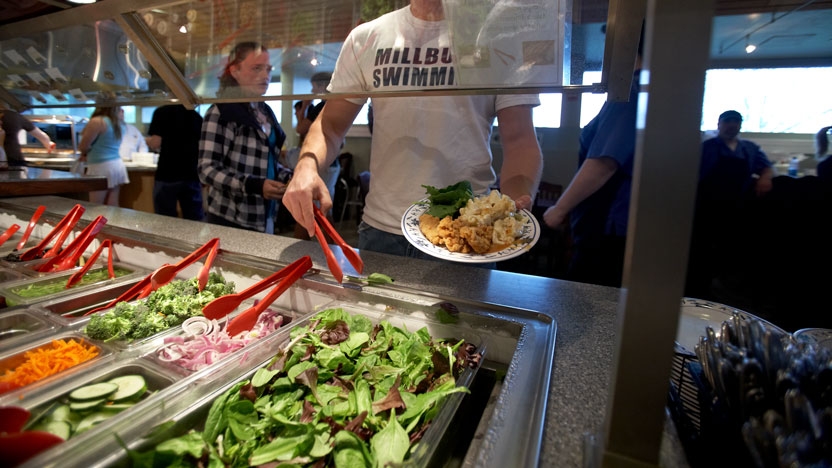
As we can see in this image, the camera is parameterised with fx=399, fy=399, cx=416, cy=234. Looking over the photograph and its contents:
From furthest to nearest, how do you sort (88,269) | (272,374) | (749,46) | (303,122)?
(303,122) < (749,46) < (88,269) < (272,374)

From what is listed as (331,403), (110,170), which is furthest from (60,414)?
(110,170)

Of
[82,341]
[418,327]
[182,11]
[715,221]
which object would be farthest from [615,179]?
[82,341]

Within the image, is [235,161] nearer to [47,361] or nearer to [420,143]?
[420,143]

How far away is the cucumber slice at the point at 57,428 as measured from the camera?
2.31 ft

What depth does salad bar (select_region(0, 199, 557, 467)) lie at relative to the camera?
0.66 metres

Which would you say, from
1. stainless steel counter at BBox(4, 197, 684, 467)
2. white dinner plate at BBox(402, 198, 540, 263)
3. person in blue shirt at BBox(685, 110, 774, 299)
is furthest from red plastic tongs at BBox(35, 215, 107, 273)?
person in blue shirt at BBox(685, 110, 774, 299)

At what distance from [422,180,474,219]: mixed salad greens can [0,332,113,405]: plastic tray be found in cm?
97

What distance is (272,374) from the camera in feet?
2.78

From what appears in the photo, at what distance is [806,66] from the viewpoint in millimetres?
4129

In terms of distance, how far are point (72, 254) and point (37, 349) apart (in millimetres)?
707

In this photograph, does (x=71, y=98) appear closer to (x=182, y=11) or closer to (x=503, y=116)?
(x=182, y=11)

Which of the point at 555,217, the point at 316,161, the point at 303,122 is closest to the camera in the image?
the point at 316,161

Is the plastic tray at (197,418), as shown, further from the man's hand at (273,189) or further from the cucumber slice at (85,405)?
the man's hand at (273,189)

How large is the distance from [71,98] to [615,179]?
123 inches
